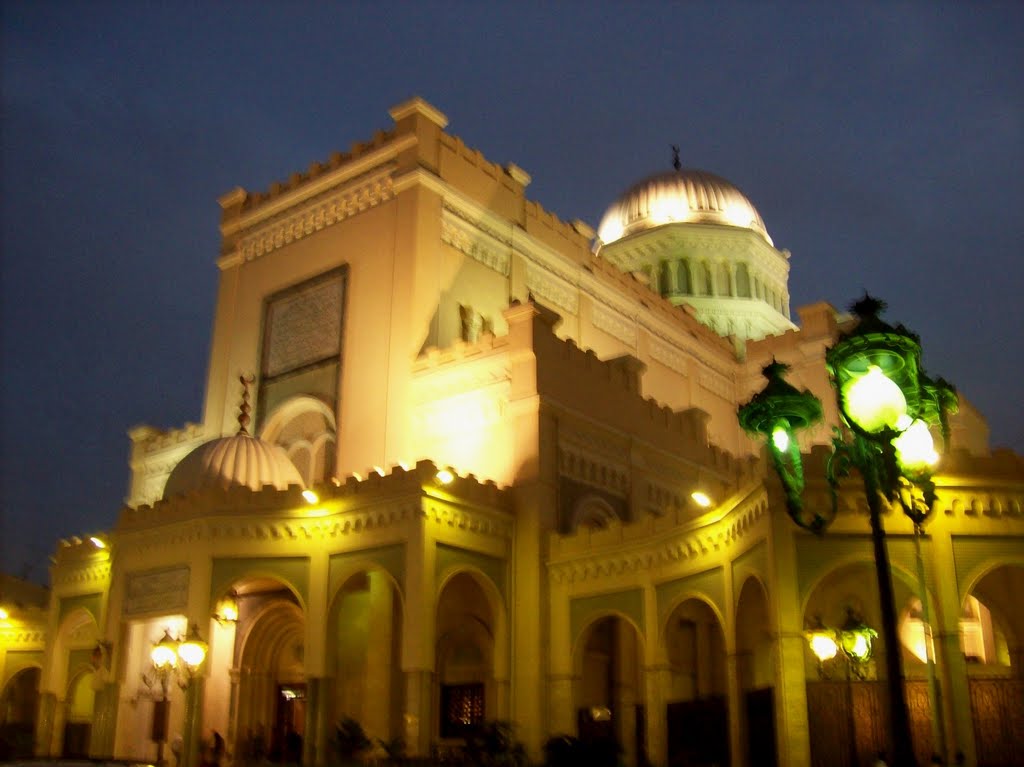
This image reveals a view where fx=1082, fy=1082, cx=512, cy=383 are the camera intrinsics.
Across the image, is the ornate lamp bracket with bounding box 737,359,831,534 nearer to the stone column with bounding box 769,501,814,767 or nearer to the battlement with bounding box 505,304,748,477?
the stone column with bounding box 769,501,814,767

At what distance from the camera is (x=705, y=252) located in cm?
4334

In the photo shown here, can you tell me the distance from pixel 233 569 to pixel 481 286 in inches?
443

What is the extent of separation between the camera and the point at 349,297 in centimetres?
2827

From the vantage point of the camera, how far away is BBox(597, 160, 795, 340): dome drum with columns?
140 ft

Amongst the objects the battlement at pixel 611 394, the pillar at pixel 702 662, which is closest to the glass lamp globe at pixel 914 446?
the battlement at pixel 611 394

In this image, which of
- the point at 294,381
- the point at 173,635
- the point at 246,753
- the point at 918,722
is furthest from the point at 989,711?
the point at 294,381

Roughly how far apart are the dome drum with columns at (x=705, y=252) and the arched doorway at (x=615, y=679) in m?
20.0

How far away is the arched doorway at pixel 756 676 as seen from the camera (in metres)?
16.4

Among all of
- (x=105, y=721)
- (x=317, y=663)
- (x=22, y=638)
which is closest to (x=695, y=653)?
(x=317, y=663)

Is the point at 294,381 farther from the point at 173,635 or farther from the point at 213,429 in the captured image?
the point at 173,635

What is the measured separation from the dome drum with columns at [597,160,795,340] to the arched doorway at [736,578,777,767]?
21.4m

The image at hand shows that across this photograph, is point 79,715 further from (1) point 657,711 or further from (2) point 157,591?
(1) point 657,711

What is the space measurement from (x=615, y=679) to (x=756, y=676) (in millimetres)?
3123

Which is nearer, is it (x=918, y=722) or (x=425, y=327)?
(x=918, y=722)
